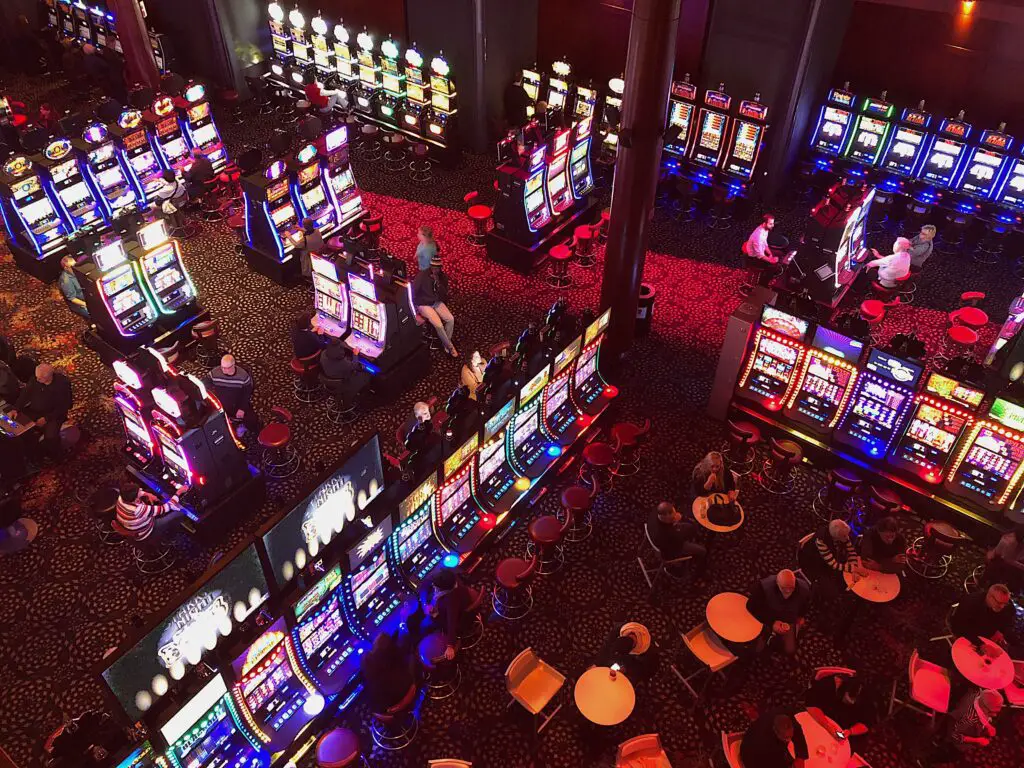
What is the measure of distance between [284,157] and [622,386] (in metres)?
7.84

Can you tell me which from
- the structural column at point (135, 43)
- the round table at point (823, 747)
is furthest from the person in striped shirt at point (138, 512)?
the structural column at point (135, 43)

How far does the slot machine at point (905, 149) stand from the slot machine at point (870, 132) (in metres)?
0.17

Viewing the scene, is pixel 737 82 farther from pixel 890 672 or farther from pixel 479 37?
pixel 890 672

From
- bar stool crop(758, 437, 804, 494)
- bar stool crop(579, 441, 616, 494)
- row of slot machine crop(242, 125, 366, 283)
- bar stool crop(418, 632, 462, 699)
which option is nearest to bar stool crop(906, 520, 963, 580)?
bar stool crop(758, 437, 804, 494)

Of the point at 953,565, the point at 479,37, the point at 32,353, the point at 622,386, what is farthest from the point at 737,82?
the point at 32,353

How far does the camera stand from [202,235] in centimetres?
1638

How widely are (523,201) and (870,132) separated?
295 inches

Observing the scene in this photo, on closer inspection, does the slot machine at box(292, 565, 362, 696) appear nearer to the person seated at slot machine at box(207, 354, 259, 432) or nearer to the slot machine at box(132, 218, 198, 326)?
the person seated at slot machine at box(207, 354, 259, 432)

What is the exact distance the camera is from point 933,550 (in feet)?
33.7

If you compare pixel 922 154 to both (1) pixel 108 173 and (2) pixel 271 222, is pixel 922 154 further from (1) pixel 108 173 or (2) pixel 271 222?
(1) pixel 108 173

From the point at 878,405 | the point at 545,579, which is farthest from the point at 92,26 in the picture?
the point at 878,405

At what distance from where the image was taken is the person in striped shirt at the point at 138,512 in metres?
9.38

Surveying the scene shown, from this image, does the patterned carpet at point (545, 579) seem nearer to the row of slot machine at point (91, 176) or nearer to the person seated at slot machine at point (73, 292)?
the person seated at slot machine at point (73, 292)

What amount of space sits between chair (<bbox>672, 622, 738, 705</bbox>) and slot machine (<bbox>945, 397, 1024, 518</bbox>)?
4256 mm
